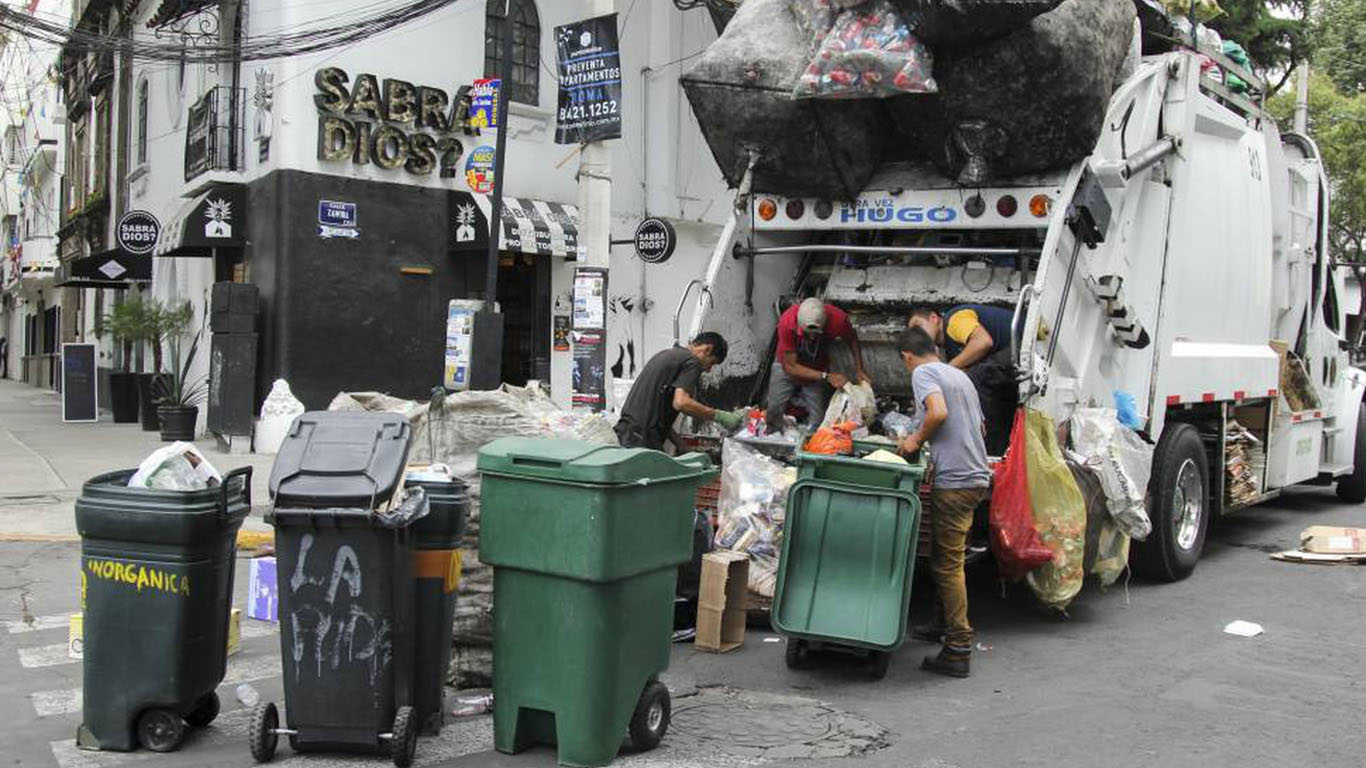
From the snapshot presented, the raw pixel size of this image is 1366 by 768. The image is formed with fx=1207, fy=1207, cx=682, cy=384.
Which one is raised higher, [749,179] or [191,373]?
[749,179]

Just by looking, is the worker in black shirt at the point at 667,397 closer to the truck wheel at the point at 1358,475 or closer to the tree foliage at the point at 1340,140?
the truck wheel at the point at 1358,475

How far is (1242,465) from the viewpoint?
864 centimetres

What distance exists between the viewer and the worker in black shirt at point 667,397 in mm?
6871

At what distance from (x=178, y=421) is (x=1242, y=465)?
38.6 ft

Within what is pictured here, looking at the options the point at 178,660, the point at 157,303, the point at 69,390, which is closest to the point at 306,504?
the point at 178,660

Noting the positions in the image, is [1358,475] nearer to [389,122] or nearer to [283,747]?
[283,747]

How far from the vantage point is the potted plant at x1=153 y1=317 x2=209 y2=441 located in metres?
14.6

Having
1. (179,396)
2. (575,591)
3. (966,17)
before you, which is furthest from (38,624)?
(179,396)

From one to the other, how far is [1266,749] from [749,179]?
4100 millimetres

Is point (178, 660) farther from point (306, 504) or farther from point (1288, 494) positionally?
point (1288, 494)

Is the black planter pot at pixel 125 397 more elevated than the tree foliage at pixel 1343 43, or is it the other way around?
the tree foliage at pixel 1343 43

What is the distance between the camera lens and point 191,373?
1619 cm

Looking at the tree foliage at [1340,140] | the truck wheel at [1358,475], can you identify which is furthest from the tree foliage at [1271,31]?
the truck wheel at [1358,475]

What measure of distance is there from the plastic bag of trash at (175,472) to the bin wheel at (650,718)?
5.75ft
